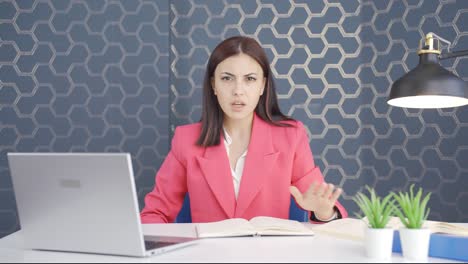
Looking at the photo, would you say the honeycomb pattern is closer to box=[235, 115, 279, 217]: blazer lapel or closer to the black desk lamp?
box=[235, 115, 279, 217]: blazer lapel

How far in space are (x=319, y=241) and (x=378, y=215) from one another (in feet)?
0.85

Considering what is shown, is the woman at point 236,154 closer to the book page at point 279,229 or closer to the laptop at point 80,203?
the book page at point 279,229

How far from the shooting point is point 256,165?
7.13ft

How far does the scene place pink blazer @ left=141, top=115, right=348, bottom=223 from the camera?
2.14 meters

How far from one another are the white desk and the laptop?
27 millimetres

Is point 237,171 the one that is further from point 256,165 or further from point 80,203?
point 80,203

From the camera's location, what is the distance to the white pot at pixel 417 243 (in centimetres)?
121

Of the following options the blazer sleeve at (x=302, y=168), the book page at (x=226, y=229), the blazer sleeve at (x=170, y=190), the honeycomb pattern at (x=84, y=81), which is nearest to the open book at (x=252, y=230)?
the book page at (x=226, y=229)

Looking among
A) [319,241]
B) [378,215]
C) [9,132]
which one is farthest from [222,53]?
[9,132]

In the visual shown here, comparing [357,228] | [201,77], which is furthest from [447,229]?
[201,77]

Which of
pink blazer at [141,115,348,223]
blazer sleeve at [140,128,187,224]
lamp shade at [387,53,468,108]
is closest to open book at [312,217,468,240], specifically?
lamp shade at [387,53,468,108]

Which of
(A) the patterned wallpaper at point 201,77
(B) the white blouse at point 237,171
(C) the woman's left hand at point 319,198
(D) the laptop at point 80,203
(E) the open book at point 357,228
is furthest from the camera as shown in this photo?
(A) the patterned wallpaper at point 201,77

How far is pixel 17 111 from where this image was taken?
3250mm

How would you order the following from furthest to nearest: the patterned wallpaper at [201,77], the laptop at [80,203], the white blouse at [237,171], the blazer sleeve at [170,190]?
the patterned wallpaper at [201,77] < the white blouse at [237,171] < the blazer sleeve at [170,190] < the laptop at [80,203]
